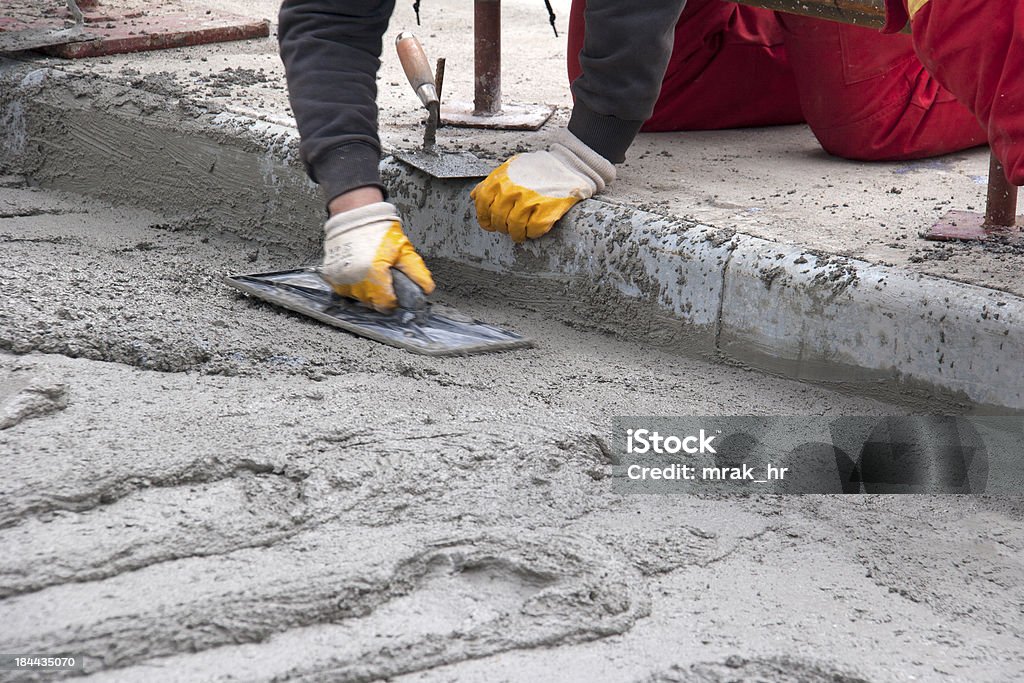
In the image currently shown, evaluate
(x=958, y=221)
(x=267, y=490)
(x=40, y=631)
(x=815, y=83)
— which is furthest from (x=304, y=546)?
(x=815, y=83)

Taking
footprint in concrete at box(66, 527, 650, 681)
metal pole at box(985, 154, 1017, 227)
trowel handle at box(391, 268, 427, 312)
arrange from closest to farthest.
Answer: footprint in concrete at box(66, 527, 650, 681) → metal pole at box(985, 154, 1017, 227) → trowel handle at box(391, 268, 427, 312)

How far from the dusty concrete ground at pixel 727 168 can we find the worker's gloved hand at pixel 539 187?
0.08 meters

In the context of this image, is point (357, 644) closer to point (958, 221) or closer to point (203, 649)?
point (203, 649)

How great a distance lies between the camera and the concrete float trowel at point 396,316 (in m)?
1.97

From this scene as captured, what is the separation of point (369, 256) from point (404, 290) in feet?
0.33

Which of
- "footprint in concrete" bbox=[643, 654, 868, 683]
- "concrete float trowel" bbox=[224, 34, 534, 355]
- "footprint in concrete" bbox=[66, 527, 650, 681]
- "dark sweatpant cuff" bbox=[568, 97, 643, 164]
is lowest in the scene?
"footprint in concrete" bbox=[643, 654, 868, 683]

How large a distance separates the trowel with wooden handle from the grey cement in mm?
528

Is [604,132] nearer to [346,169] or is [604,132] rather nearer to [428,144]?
[428,144]

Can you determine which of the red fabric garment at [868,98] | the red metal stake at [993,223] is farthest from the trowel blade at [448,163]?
the red metal stake at [993,223]

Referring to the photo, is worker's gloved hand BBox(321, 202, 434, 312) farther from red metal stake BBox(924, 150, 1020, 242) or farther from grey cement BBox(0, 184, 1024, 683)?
red metal stake BBox(924, 150, 1020, 242)

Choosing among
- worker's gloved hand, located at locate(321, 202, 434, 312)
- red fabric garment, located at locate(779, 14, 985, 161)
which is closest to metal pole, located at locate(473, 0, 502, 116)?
red fabric garment, located at locate(779, 14, 985, 161)

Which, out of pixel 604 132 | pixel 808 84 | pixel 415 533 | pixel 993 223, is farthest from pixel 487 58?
pixel 415 533

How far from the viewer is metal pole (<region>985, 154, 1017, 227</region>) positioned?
76.9 inches

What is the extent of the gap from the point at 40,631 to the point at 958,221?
1715 millimetres
